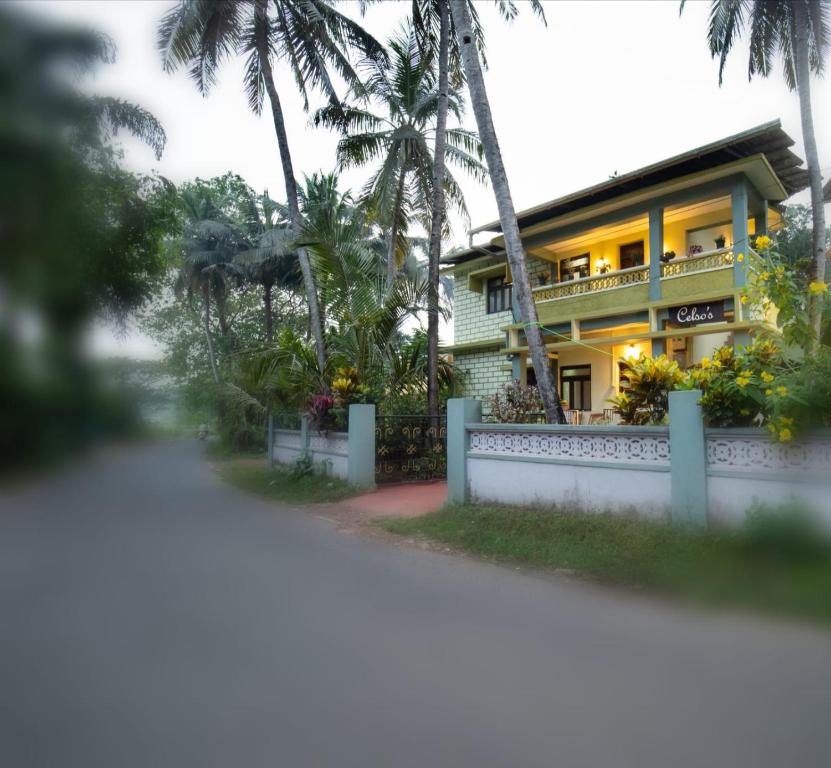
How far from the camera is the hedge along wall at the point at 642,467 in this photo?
14.9 feet

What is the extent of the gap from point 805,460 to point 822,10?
33.3ft

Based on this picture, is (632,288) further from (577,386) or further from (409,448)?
(409,448)

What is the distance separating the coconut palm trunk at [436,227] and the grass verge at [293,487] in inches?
96.3

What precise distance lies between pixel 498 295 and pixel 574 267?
8.52ft

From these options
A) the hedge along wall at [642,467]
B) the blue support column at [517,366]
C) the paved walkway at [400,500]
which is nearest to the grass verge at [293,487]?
the paved walkway at [400,500]

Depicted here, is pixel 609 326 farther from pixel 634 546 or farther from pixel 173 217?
pixel 173 217

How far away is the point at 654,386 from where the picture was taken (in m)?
6.03

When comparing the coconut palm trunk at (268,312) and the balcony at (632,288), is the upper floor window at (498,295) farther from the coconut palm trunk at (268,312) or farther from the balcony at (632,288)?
the coconut palm trunk at (268,312)

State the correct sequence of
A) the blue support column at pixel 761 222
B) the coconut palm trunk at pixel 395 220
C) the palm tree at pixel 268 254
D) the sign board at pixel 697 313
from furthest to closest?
the palm tree at pixel 268 254 → the blue support column at pixel 761 222 → the coconut palm trunk at pixel 395 220 → the sign board at pixel 697 313

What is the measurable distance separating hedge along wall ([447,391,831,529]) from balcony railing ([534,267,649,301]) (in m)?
7.55

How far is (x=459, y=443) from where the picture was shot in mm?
7496

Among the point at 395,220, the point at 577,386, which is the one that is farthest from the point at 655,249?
the point at 395,220

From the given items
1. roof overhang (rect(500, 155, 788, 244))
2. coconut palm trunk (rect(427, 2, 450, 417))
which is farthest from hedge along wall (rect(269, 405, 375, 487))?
roof overhang (rect(500, 155, 788, 244))

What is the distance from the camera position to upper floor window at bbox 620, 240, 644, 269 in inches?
577
